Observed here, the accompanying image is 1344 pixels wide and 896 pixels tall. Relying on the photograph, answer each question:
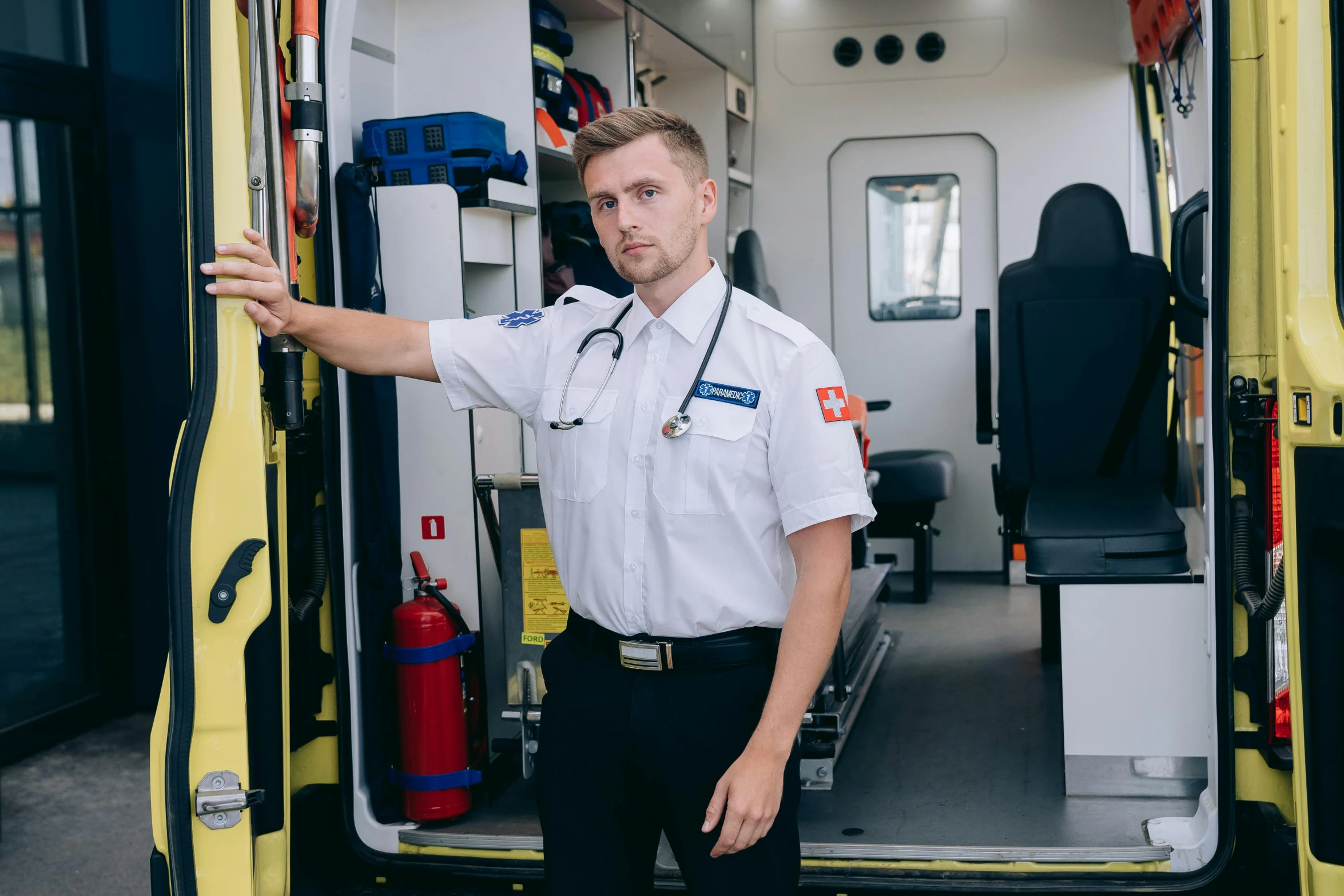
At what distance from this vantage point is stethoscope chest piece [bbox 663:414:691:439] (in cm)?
189

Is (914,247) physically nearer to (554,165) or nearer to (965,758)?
(554,165)

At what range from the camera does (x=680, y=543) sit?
75.2 inches

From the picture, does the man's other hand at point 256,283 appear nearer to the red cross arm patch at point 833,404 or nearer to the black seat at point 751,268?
the red cross arm patch at point 833,404

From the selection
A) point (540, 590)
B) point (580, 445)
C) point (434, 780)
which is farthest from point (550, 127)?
point (580, 445)

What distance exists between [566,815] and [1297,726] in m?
1.16

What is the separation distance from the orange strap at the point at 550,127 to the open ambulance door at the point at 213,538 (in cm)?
169

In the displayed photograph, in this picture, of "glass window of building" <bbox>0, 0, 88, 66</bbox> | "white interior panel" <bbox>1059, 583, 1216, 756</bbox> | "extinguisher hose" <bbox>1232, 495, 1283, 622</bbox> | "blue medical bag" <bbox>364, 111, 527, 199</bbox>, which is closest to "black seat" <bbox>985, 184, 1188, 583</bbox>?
"white interior panel" <bbox>1059, 583, 1216, 756</bbox>

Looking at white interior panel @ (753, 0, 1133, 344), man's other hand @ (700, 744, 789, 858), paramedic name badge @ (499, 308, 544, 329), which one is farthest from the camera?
white interior panel @ (753, 0, 1133, 344)

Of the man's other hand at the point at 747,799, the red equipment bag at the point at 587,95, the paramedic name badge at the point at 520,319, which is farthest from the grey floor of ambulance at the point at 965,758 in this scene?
the red equipment bag at the point at 587,95

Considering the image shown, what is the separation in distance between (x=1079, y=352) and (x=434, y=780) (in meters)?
2.63

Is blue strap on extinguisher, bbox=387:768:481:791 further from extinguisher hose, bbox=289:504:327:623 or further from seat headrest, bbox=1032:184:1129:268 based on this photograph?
seat headrest, bbox=1032:184:1129:268

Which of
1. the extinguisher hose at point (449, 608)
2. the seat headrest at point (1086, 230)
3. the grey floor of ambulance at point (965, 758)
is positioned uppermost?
the seat headrest at point (1086, 230)

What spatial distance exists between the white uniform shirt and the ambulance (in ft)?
0.15

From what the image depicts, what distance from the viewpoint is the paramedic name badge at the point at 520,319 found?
222 centimetres
